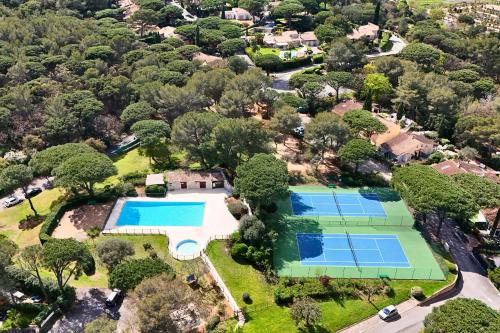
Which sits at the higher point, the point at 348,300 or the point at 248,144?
the point at 248,144

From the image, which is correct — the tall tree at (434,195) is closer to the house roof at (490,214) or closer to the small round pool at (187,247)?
the house roof at (490,214)

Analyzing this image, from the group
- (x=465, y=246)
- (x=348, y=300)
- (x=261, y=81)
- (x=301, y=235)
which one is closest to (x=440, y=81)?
(x=261, y=81)

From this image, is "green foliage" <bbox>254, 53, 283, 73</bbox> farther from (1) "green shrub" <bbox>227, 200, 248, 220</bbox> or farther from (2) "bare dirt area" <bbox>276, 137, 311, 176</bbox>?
(1) "green shrub" <bbox>227, 200, 248, 220</bbox>

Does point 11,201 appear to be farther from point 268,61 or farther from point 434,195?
point 268,61

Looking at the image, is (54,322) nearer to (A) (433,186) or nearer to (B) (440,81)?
Answer: (A) (433,186)

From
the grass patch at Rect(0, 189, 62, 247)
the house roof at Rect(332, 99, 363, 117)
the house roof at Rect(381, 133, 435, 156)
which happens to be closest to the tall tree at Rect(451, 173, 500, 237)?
the house roof at Rect(381, 133, 435, 156)

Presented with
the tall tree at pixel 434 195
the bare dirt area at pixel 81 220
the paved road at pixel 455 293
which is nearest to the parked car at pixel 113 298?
the bare dirt area at pixel 81 220
